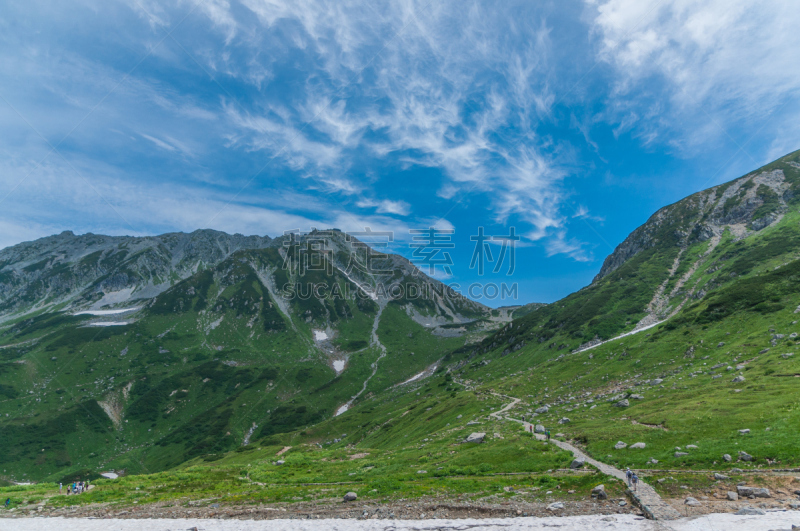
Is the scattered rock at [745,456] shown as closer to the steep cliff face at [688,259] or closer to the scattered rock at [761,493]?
the scattered rock at [761,493]

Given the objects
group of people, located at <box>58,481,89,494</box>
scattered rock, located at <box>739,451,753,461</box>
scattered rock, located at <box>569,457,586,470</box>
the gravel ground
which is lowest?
group of people, located at <box>58,481,89,494</box>

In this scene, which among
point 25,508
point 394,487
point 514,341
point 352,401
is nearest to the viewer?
point 394,487

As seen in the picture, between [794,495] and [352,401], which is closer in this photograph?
[794,495]

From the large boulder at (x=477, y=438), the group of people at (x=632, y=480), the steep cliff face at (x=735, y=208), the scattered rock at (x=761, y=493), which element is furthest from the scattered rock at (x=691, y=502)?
the steep cliff face at (x=735, y=208)

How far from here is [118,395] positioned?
173125mm

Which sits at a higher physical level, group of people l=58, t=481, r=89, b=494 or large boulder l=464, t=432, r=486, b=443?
group of people l=58, t=481, r=89, b=494

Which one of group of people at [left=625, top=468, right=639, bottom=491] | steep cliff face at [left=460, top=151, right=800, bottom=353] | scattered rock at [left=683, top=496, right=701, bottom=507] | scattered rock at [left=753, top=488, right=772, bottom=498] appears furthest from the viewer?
steep cliff face at [left=460, top=151, right=800, bottom=353]

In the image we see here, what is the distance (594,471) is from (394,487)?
15445 millimetres

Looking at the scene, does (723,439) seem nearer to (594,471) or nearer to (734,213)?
(594,471)

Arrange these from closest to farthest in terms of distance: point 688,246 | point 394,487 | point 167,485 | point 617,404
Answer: point 394,487, point 167,485, point 617,404, point 688,246

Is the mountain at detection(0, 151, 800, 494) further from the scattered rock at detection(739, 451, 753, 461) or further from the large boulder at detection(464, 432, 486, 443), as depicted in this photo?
the large boulder at detection(464, 432, 486, 443)

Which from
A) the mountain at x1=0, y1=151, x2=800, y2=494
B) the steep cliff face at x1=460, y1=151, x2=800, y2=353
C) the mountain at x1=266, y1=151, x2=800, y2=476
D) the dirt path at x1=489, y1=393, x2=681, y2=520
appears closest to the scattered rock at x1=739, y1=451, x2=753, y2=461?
the mountain at x1=266, y1=151, x2=800, y2=476

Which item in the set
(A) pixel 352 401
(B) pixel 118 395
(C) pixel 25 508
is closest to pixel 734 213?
(A) pixel 352 401

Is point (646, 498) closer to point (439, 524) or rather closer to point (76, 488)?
point (439, 524)
